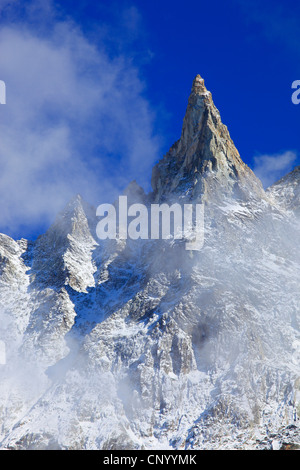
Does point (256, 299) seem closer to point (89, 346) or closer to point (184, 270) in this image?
point (184, 270)

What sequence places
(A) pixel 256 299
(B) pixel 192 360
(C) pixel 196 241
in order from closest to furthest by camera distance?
(B) pixel 192 360 < (A) pixel 256 299 < (C) pixel 196 241

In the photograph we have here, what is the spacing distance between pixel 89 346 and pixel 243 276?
1833 inches

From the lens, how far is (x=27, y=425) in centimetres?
15662

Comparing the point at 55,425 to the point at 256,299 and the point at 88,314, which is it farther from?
the point at 256,299

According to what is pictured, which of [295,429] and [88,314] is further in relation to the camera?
[88,314]

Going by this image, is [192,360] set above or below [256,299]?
below

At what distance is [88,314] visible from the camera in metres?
195

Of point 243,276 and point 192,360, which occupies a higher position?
point 243,276

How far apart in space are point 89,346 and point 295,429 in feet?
179
